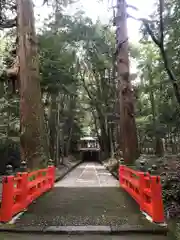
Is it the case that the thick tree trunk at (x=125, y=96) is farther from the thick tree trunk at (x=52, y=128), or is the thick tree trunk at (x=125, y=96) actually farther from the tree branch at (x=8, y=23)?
the thick tree trunk at (x=52, y=128)

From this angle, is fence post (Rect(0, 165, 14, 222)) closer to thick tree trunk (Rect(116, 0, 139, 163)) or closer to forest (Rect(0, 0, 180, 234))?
forest (Rect(0, 0, 180, 234))

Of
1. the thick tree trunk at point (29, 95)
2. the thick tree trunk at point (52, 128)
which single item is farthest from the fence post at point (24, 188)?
the thick tree trunk at point (52, 128)

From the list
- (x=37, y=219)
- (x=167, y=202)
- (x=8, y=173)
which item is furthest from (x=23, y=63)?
(x=167, y=202)

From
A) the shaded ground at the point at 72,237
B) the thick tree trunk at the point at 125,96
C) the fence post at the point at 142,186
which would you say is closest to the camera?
the shaded ground at the point at 72,237

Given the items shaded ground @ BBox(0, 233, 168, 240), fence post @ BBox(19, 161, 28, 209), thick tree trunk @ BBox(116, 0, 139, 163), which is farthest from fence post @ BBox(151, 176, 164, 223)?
thick tree trunk @ BBox(116, 0, 139, 163)

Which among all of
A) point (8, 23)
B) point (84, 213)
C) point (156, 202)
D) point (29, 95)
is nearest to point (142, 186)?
point (156, 202)

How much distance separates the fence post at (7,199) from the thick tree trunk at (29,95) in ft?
10.6

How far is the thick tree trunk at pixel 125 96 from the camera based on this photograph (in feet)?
37.9

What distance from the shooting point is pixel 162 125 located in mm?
24141

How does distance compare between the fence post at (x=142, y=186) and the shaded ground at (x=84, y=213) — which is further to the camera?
the fence post at (x=142, y=186)

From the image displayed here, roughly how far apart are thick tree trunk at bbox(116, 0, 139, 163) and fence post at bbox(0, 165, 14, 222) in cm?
684

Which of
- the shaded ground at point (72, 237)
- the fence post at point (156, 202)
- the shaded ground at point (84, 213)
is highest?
the fence post at point (156, 202)

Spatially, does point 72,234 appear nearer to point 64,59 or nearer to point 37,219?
point 37,219

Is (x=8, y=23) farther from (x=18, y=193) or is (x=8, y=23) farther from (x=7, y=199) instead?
(x=7, y=199)
